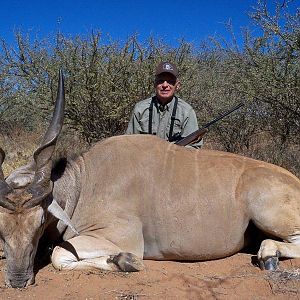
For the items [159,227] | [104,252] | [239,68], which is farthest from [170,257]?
[239,68]

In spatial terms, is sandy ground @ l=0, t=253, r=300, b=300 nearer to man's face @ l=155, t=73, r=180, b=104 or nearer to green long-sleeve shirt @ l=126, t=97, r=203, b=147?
green long-sleeve shirt @ l=126, t=97, r=203, b=147

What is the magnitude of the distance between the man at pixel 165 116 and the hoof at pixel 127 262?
210 centimetres

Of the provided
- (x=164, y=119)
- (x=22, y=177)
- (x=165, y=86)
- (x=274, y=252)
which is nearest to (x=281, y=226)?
(x=274, y=252)

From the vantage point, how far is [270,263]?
3.44 meters

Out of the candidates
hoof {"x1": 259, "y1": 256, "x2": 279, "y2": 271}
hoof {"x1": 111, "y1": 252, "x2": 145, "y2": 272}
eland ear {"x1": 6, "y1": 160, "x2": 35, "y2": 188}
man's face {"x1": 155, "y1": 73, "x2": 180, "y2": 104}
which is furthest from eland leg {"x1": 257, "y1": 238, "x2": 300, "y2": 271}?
man's face {"x1": 155, "y1": 73, "x2": 180, "y2": 104}

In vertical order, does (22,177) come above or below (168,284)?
above

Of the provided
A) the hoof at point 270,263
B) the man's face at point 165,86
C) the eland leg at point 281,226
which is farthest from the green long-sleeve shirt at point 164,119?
the hoof at point 270,263

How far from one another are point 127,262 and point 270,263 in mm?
1010

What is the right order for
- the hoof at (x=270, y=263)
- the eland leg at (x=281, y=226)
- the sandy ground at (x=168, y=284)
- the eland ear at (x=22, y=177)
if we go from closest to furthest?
the sandy ground at (x=168, y=284) → the eland ear at (x=22, y=177) → the hoof at (x=270, y=263) → the eland leg at (x=281, y=226)

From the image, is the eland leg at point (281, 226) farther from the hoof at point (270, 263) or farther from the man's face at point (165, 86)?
the man's face at point (165, 86)

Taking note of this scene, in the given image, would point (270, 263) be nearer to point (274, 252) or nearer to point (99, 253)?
point (274, 252)

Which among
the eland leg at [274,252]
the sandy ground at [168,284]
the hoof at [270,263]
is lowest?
the sandy ground at [168,284]

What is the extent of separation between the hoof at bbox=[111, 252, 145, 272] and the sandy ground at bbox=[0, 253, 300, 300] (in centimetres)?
4

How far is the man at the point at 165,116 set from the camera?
525 cm
